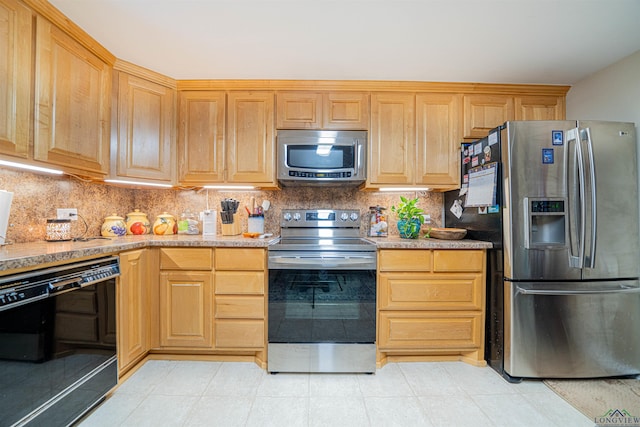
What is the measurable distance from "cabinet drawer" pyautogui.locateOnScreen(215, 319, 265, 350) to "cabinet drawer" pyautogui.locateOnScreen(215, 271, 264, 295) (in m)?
0.22

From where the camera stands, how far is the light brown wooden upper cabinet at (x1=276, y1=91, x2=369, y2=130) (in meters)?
2.31

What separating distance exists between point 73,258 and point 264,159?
4.61 feet

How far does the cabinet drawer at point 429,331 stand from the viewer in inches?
78.6

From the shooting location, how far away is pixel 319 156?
89.2 inches

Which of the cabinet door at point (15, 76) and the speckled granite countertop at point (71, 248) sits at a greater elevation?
the cabinet door at point (15, 76)

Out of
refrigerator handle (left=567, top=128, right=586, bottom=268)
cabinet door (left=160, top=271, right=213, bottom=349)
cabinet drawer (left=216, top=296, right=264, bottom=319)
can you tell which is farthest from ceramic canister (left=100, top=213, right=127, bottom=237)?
refrigerator handle (left=567, top=128, right=586, bottom=268)

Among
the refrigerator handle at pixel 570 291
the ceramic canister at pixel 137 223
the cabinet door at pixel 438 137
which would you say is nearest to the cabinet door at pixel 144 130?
the ceramic canister at pixel 137 223

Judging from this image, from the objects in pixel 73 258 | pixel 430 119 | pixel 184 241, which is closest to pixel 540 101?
pixel 430 119

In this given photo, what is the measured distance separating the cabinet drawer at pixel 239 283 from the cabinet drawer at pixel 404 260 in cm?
91

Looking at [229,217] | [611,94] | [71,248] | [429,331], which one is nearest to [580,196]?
[611,94]

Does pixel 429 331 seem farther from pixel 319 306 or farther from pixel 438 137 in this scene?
pixel 438 137

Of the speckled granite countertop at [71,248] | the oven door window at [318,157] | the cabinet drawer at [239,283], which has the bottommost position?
the cabinet drawer at [239,283]

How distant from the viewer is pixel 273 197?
262cm

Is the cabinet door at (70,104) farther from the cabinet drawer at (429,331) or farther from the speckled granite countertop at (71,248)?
the cabinet drawer at (429,331)
